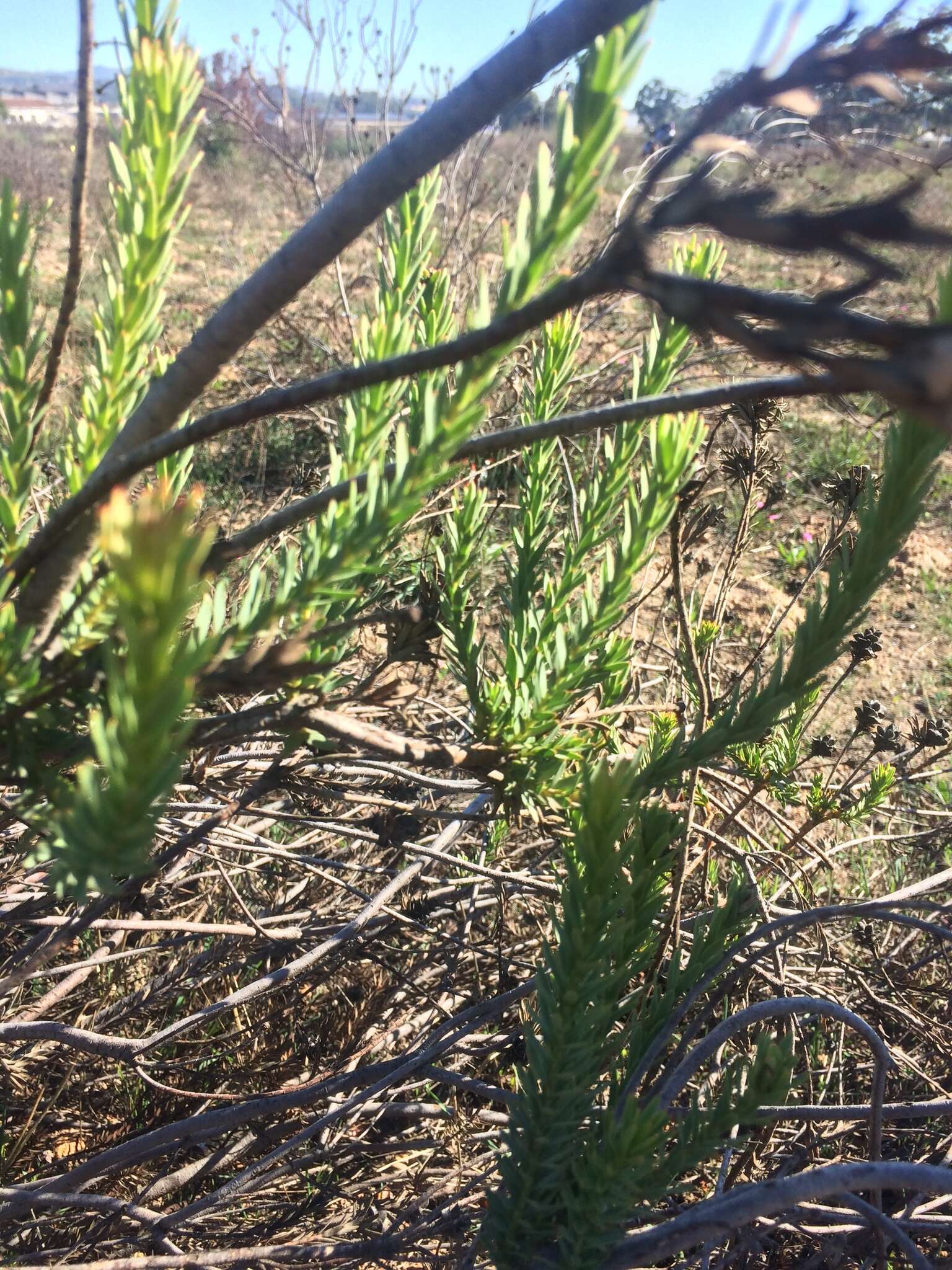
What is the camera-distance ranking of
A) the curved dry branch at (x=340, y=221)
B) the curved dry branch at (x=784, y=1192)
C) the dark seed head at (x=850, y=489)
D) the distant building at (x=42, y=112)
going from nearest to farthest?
the curved dry branch at (x=340, y=221), the curved dry branch at (x=784, y=1192), the distant building at (x=42, y=112), the dark seed head at (x=850, y=489)

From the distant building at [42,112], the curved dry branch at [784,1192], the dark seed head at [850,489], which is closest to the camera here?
the curved dry branch at [784,1192]

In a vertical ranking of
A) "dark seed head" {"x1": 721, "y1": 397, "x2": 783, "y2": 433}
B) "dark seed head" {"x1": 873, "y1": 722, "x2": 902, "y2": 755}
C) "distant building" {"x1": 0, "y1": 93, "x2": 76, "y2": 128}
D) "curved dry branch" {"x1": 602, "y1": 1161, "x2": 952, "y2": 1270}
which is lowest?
"curved dry branch" {"x1": 602, "y1": 1161, "x2": 952, "y2": 1270}

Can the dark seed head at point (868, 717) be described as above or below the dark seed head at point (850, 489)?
below

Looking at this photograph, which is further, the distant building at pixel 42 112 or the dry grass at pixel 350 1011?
the dry grass at pixel 350 1011

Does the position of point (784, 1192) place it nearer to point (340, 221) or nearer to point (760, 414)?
point (340, 221)

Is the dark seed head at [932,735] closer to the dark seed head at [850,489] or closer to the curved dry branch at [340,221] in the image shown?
the dark seed head at [850,489]

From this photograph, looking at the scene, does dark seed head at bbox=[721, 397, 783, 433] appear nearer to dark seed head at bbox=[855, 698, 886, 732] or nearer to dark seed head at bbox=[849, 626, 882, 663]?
dark seed head at bbox=[849, 626, 882, 663]

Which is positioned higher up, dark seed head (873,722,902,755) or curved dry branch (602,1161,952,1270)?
dark seed head (873,722,902,755)

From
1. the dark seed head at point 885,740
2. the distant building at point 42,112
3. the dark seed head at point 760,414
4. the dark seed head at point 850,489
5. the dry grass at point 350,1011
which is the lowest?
the dry grass at point 350,1011

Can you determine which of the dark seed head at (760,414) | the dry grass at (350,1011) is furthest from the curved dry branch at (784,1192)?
the dark seed head at (760,414)

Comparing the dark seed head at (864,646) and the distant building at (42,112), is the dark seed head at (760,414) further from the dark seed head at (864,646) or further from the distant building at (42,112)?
the distant building at (42,112)

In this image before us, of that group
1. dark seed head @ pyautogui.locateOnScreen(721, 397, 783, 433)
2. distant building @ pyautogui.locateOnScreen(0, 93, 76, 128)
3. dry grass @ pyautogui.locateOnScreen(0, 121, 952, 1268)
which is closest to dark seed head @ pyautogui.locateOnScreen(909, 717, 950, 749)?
dry grass @ pyautogui.locateOnScreen(0, 121, 952, 1268)

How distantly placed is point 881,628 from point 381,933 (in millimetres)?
3463

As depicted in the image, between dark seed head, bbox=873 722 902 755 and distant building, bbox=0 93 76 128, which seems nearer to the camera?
distant building, bbox=0 93 76 128
